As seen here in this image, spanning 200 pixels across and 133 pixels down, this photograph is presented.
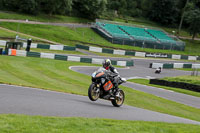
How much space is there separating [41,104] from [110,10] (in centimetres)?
8045

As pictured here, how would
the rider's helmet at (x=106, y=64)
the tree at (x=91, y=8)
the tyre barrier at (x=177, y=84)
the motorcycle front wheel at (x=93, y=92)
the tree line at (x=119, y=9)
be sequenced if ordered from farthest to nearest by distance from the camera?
the tree at (x=91, y=8)
the tree line at (x=119, y=9)
the tyre barrier at (x=177, y=84)
the rider's helmet at (x=106, y=64)
the motorcycle front wheel at (x=93, y=92)

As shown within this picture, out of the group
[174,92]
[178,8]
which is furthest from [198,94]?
[178,8]

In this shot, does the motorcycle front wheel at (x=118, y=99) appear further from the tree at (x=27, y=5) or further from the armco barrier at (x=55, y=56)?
the tree at (x=27, y=5)

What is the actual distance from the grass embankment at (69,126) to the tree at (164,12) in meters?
88.8

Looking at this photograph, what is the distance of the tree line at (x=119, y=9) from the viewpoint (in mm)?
66356

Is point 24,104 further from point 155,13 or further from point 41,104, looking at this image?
point 155,13

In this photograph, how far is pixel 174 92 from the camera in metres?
24.7

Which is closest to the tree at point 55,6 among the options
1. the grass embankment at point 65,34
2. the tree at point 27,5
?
the tree at point 27,5

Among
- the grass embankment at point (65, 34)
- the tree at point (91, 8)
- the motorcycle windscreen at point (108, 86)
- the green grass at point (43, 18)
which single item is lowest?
the motorcycle windscreen at point (108, 86)

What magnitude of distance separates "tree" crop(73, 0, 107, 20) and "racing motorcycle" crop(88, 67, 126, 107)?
64023 mm

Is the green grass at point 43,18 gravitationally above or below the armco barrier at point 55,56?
above

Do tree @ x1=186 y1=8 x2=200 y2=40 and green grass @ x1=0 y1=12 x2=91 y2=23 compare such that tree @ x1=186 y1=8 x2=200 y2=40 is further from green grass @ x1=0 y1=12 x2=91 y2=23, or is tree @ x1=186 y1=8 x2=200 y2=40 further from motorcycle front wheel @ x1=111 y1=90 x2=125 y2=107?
motorcycle front wheel @ x1=111 y1=90 x2=125 y2=107

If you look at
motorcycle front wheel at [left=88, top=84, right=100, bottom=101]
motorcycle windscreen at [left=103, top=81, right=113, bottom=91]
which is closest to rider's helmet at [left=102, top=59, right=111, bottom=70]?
motorcycle windscreen at [left=103, top=81, right=113, bottom=91]

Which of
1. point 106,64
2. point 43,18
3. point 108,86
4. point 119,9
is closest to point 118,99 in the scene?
point 108,86
